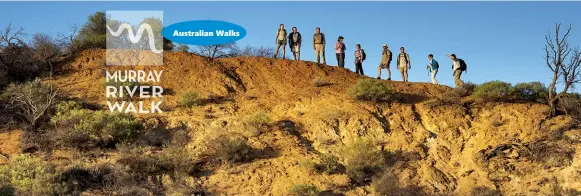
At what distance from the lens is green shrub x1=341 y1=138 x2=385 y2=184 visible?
1420cm

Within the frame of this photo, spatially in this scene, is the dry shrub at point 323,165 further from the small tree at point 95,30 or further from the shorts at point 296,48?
the small tree at point 95,30

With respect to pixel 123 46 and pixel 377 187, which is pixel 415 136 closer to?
pixel 377 187

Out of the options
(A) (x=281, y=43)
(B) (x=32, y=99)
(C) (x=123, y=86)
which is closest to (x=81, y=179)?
(B) (x=32, y=99)

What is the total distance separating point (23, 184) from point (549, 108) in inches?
490

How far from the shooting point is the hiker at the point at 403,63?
19.0m

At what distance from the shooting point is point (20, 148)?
14484 mm

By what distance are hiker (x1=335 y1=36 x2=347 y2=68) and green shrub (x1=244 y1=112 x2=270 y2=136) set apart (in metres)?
4.30

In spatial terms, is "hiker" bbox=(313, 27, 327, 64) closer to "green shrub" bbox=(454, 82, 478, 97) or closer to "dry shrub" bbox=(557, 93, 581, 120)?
"green shrub" bbox=(454, 82, 478, 97)

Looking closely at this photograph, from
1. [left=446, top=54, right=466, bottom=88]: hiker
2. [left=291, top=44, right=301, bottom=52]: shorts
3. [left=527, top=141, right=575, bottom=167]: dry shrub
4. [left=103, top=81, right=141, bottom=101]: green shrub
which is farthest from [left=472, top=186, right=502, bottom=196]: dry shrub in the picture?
[left=103, top=81, right=141, bottom=101]: green shrub

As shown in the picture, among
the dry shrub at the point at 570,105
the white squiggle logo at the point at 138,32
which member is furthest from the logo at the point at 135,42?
the dry shrub at the point at 570,105

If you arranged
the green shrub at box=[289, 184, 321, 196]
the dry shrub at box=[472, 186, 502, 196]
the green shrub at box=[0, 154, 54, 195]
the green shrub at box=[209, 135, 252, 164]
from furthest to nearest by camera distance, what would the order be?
the green shrub at box=[209, 135, 252, 164] → the dry shrub at box=[472, 186, 502, 196] → the green shrub at box=[289, 184, 321, 196] → the green shrub at box=[0, 154, 54, 195]

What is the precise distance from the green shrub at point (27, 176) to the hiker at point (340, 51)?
9.08 metres

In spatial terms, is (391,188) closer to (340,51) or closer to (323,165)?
(323,165)

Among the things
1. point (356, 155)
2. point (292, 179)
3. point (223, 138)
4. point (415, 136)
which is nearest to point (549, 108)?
point (415, 136)
